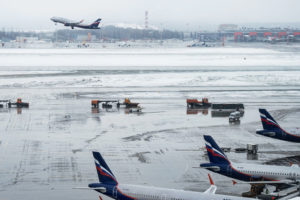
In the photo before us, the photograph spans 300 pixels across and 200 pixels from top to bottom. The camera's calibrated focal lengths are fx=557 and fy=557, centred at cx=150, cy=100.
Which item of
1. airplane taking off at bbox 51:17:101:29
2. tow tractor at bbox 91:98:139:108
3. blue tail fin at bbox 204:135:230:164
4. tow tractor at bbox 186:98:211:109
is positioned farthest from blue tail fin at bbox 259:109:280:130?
airplane taking off at bbox 51:17:101:29

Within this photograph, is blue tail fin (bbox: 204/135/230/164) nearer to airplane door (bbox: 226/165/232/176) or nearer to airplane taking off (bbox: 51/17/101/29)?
airplane door (bbox: 226/165/232/176)

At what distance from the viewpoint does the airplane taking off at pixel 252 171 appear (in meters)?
45.2

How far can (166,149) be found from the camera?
213ft

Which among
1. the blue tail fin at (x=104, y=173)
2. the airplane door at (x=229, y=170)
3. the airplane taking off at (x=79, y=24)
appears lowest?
the airplane door at (x=229, y=170)

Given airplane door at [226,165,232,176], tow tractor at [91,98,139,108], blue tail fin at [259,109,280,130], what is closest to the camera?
airplane door at [226,165,232,176]

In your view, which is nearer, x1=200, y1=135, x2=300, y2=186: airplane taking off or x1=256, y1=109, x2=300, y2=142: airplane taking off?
x1=200, y1=135, x2=300, y2=186: airplane taking off

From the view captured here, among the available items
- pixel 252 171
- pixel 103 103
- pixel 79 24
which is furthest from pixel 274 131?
pixel 79 24

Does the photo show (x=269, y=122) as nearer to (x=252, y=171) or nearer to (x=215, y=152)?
(x=215, y=152)

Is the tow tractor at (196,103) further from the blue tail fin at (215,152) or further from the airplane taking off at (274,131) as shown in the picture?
the blue tail fin at (215,152)

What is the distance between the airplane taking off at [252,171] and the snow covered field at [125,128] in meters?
2.12

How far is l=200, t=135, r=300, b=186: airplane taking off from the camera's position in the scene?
1780 inches

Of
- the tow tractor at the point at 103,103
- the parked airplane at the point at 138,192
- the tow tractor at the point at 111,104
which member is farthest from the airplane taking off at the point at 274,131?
the tow tractor at the point at 103,103

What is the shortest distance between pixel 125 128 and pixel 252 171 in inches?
1359

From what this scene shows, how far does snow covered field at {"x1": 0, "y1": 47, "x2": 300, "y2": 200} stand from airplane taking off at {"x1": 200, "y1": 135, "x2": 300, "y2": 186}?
2.12 metres
